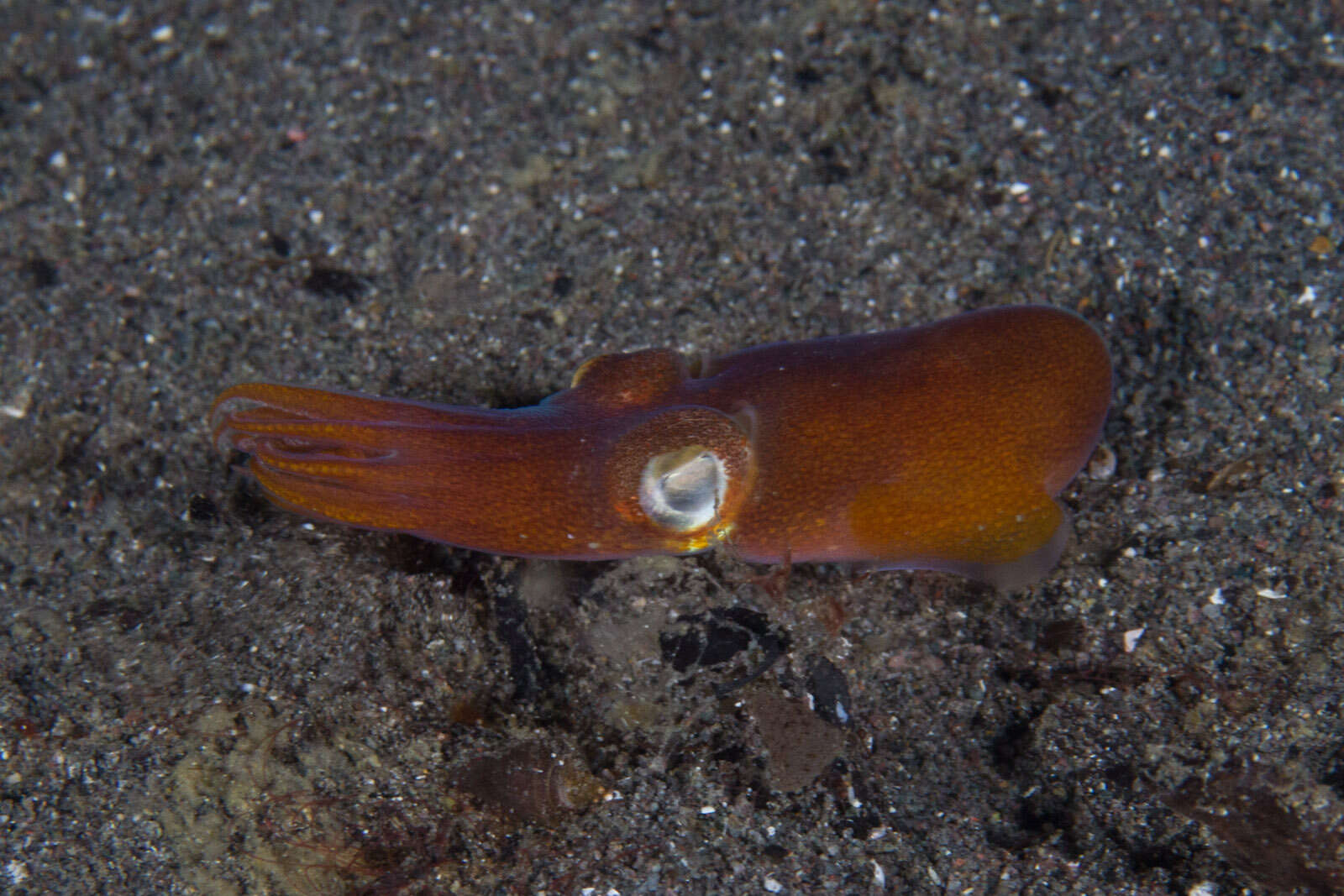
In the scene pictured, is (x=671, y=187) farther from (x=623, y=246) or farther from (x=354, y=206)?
(x=354, y=206)

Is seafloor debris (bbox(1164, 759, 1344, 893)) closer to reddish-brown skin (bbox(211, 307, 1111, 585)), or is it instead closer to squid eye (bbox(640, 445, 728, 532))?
reddish-brown skin (bbox(211, 307, 1111, 585))

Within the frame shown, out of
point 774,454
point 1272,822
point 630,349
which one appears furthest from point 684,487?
point 1272,822

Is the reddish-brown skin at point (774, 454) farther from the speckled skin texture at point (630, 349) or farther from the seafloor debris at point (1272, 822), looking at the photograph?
the seafloor debris at point (1272, 822)

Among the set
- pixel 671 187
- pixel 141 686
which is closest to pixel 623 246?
pixel 671 187

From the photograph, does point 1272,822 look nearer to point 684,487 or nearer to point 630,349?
point 684,487

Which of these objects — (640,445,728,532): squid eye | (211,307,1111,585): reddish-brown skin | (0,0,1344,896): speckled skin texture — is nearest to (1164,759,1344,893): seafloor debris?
(0,0,1344,896): speckled skin texture
